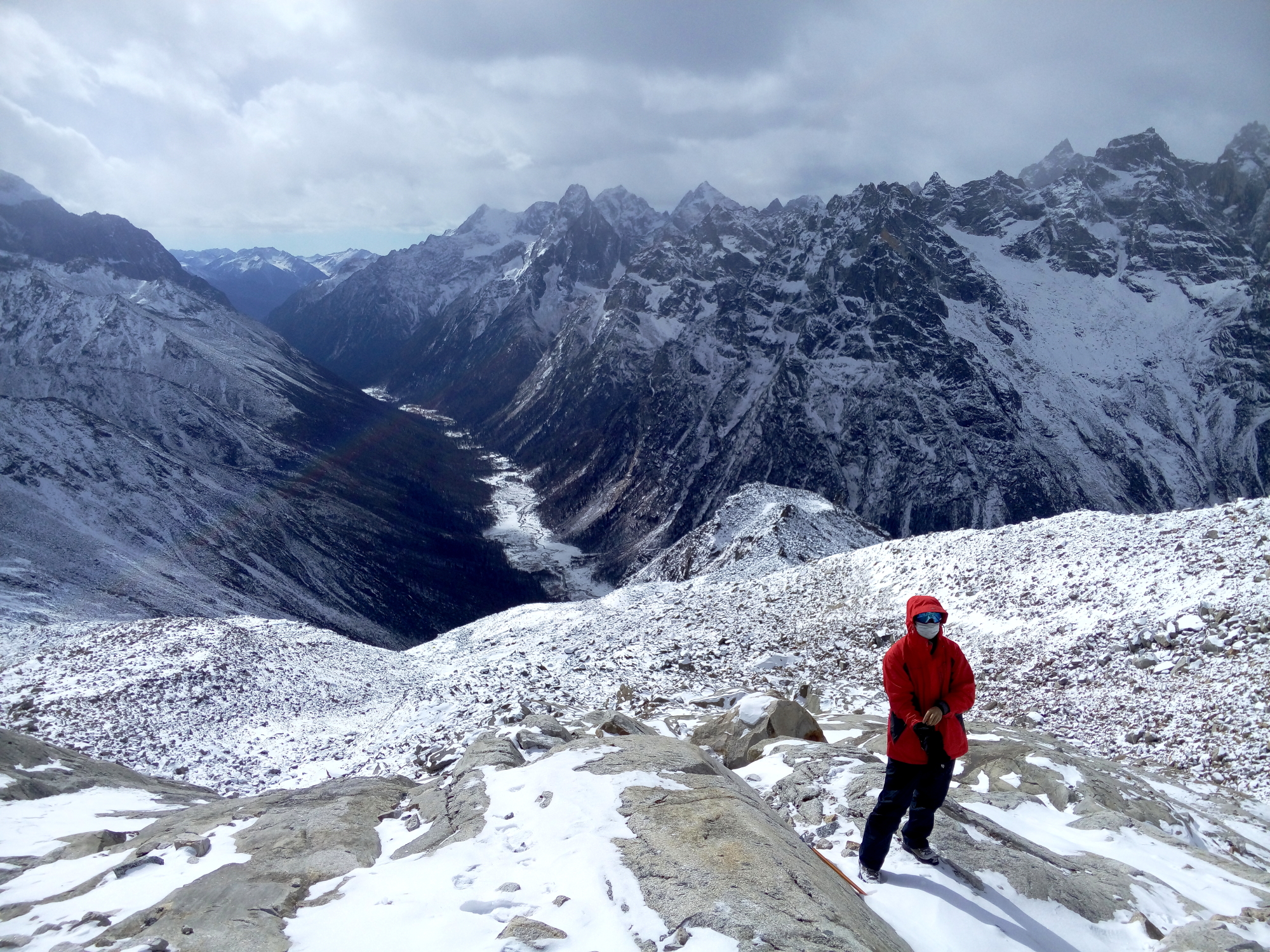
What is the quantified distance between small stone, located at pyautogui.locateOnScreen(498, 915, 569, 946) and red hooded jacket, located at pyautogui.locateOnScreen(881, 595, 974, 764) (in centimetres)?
464

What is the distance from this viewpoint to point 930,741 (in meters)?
8.71

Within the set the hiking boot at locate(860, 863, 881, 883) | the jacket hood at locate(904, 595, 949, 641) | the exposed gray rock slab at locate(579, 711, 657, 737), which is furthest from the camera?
the exposed gray rock slab at locate(579, 711, 657, 737)

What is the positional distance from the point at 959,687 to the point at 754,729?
711 cm

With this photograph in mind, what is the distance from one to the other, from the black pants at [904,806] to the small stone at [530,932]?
412 centimetres

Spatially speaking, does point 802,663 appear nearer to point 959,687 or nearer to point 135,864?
point 959,687

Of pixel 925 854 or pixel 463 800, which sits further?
pixel 463 800

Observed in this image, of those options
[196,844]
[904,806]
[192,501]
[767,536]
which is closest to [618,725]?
[904,806]

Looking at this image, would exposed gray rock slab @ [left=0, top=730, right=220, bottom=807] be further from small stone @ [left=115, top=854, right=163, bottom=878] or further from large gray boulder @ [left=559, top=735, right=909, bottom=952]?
large gray boulder @ [left=559, top=735, right=909, bottom=952]

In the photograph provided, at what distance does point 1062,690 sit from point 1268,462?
Answer: 197 metres

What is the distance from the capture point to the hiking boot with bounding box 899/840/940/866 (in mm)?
8828

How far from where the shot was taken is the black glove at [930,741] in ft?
28.5

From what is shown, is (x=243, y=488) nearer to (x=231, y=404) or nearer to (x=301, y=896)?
(x=231, y=404)

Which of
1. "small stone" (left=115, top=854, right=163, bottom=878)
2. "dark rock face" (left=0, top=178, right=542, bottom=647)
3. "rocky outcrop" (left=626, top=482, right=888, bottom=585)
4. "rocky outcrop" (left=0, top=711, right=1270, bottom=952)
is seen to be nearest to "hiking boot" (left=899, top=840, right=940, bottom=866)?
"rocky outcrop" (left=0, top=711, right=1270, bottom=952)

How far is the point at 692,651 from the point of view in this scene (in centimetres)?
2600
